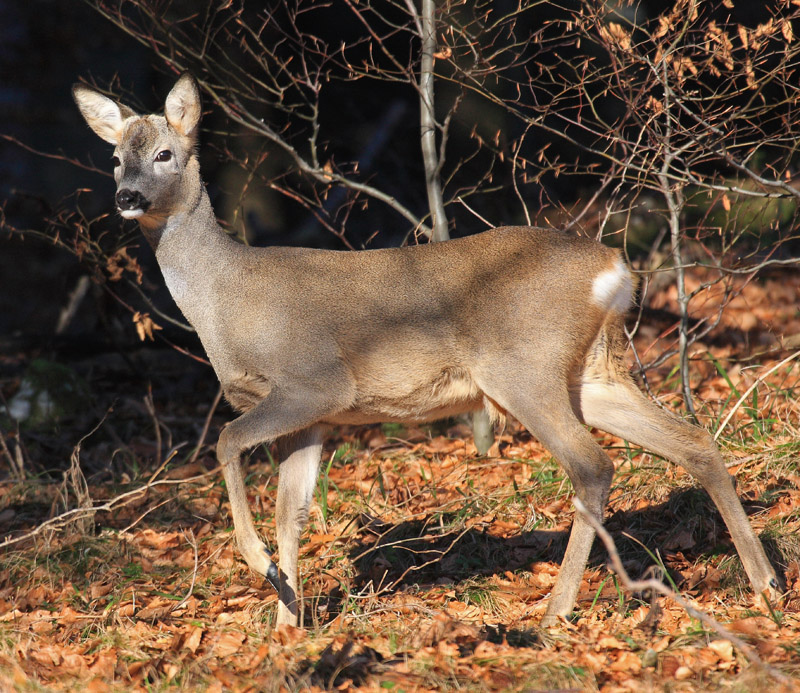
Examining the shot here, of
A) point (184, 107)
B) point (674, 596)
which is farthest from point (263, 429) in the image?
point (674, 596)

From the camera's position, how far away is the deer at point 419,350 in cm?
466

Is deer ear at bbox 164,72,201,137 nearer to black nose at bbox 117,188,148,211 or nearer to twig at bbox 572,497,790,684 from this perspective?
black nose at bbox 117,188,148,211

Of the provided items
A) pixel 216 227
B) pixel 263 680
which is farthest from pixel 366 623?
pixel 216 227

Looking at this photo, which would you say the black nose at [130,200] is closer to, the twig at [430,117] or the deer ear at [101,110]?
the deer ear at [101,110]

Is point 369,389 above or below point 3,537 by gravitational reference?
above

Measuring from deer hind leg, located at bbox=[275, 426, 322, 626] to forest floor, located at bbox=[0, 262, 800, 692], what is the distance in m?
0.24

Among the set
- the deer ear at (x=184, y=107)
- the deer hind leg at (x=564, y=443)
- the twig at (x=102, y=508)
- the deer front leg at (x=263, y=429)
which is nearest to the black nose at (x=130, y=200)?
the deer ear at (x=184, y=107)

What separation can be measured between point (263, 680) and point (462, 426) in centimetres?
424

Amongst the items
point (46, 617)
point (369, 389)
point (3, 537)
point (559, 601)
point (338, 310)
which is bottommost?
point (3, 537)

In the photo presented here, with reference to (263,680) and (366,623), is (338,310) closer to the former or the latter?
(366,623)

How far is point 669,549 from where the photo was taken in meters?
5.28

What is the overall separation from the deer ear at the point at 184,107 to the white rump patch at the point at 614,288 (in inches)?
95.8

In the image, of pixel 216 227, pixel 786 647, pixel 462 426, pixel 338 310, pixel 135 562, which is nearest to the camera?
pixel 786 647

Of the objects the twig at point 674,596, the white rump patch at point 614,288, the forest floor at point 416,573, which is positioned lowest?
the forest floor at point 416,573
